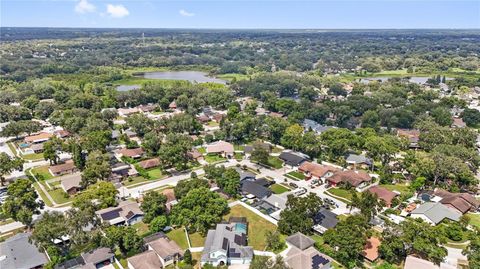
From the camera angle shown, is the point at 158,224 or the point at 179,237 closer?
the point at 179,237

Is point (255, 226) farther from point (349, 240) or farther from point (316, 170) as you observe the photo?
point (316, 170)

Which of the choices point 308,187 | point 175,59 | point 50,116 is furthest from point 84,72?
point 308,187

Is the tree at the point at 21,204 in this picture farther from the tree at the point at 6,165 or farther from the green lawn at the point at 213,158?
the green lawn at the point at 213,158

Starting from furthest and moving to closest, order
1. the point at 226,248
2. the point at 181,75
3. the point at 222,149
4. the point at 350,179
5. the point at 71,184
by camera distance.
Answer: the point at 181,75 < the point at 222,149 < the point at 350,179 < the point at 71,184 < the point at 226,248

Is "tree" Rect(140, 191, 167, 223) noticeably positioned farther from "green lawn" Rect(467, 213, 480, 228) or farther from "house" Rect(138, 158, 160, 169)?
"green lawn" Rect(467, 213, 480, 228)

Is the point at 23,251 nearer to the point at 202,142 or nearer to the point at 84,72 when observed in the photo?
the point at 202,142

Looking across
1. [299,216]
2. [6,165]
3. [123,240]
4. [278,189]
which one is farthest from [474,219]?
[6,165]

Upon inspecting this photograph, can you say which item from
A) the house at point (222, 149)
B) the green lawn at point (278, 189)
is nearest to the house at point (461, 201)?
the green lawn at point (278, 189)
